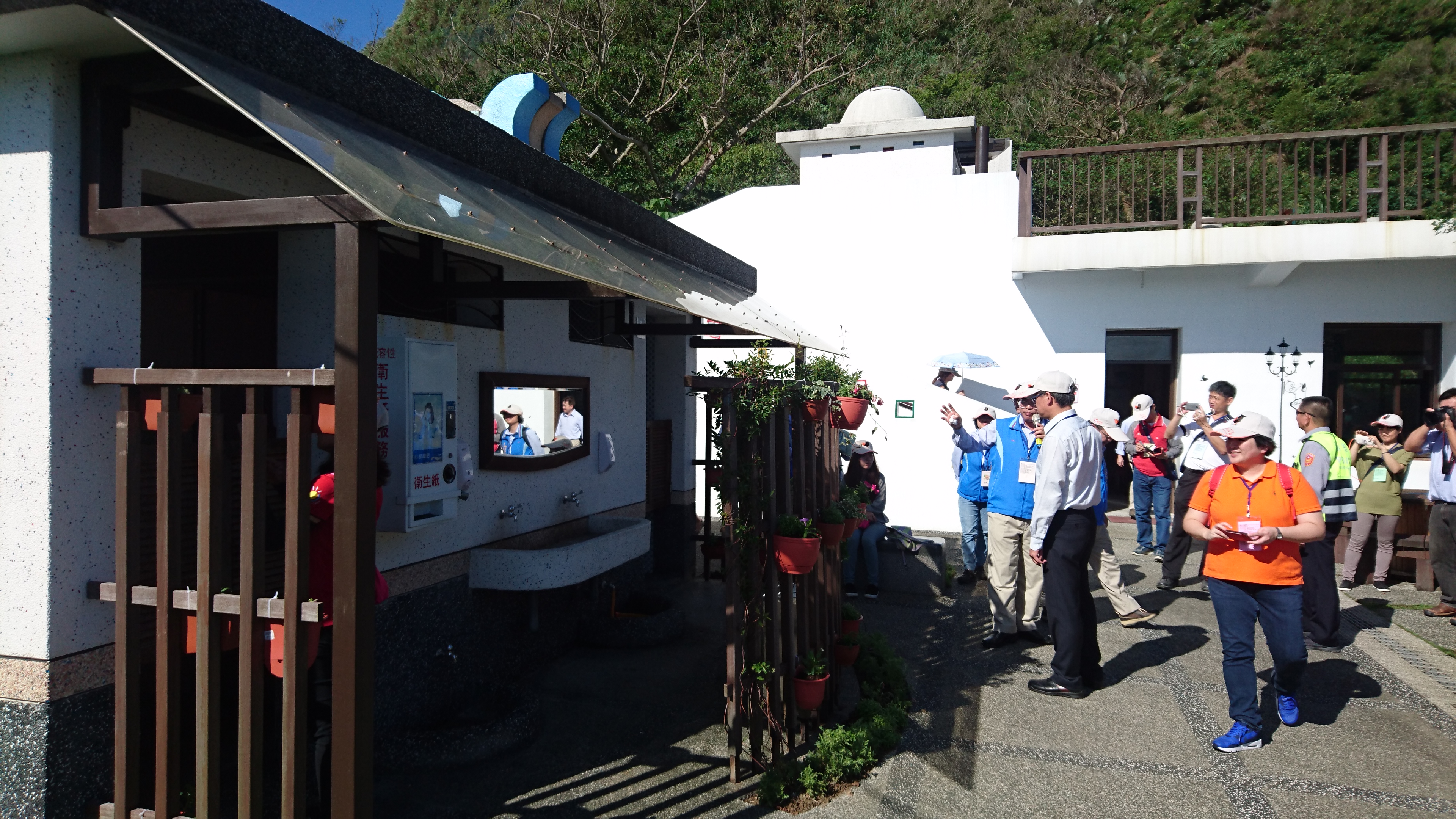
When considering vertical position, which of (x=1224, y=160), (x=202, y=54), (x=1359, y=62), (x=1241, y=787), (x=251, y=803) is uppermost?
(x=1359, y=62)

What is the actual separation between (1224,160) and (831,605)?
Result: 14.7 metres

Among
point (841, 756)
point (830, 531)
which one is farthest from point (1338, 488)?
point (841, 756)

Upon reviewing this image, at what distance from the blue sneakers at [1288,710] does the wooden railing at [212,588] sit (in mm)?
4951

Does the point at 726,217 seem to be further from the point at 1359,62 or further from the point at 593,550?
the point at 1359,62

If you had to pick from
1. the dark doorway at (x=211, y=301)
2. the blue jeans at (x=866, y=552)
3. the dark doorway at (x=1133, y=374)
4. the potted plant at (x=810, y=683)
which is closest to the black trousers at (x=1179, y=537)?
the blue jeans at (x=866, y=552)

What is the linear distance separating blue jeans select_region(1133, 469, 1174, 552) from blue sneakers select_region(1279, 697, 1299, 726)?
4.26m

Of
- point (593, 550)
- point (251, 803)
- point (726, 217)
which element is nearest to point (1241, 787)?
point (593, 550)

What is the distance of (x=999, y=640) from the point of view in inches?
249

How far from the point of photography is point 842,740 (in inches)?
166

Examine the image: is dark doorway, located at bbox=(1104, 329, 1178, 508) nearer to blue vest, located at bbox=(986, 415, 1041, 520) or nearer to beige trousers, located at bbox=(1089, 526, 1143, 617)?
beige trousers, located at bbox=(1089, 526, 1143, 617)

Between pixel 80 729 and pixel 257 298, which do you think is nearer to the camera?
pixel 80 729

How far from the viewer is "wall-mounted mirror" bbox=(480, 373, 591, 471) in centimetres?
522

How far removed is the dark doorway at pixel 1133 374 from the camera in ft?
38.5

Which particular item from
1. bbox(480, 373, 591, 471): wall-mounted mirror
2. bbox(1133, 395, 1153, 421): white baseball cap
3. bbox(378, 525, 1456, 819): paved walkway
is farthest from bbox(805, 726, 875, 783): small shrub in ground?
bbox(1133, 395, 1153, 421): white baseball cap
